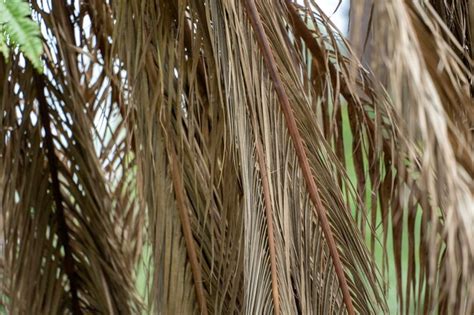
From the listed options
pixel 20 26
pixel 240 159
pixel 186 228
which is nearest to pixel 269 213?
pixel 240 159

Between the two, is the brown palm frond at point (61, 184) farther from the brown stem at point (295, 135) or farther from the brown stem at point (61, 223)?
the brown stem at point (295, 135)

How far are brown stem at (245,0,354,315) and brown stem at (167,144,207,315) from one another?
27 cm

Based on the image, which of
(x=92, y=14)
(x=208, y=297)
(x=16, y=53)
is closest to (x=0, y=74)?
(x=16, y=53)

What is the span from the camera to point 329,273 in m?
1.28

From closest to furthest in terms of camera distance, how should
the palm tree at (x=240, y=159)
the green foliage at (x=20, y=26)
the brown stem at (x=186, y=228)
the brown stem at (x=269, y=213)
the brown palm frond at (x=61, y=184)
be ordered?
the green foliage at (x=20, y=26) → the palm tree at (x=240, y=159) → the brown stem at (x=269, y=213) → the brown stem at (x=186, y=228) → the brown palm frond at (x=61, y=184)

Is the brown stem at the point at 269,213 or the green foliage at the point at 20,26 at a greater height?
the green foliage at the point at 20,26

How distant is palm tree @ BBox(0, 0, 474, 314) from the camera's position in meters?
1.09

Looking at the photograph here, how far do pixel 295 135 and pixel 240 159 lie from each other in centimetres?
10

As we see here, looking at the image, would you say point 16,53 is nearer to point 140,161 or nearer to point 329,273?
point 140,161

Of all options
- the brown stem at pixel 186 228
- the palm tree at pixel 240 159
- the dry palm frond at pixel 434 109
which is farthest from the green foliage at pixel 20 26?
the brown stem at pixel 186 228

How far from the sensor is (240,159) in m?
1.27

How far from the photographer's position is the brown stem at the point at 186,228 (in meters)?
1.44

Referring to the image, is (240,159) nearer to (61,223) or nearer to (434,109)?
(434,109)

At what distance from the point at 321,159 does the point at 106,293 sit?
0.84m
